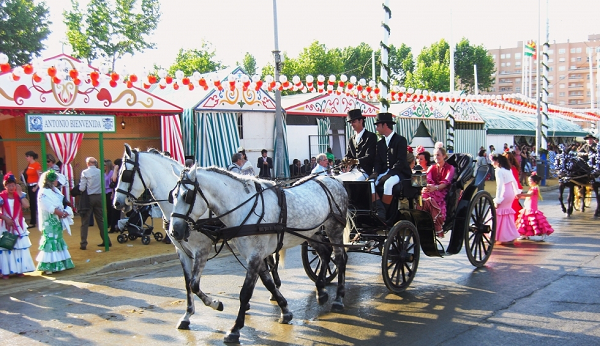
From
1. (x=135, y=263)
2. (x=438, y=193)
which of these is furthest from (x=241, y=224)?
(x=135, y=263)

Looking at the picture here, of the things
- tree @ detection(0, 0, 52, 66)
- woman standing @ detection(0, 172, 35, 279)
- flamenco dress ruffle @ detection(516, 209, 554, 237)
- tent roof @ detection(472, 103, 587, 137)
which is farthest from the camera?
tree @ detection(0, 0, 52, 66)

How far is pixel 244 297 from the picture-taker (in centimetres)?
561

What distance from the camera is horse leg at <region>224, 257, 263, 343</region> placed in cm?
552

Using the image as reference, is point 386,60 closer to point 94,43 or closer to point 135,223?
point 135,223

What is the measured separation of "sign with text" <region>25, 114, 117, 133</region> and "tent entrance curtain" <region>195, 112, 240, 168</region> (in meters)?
6.61

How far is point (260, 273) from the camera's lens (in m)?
6.23

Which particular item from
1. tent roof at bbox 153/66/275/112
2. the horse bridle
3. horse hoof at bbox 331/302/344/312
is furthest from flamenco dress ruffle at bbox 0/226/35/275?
tent roof at bbox 153/66/275/112

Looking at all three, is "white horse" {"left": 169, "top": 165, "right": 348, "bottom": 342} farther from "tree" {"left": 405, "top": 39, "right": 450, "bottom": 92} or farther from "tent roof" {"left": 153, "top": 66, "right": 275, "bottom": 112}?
"tree" {"left": 405, "top": 39, "right": 450, "bottom": 92}

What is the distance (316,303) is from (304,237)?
1189mm

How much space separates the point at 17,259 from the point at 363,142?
602 centimetres

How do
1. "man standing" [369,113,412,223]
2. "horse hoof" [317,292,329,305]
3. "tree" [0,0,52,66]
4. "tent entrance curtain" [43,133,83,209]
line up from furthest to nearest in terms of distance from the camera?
"tree" [0,0,52,66] → "tent entrance curtain" [43,133,83,209] → "man standing" [369,113,412,223] → "horse hoof" [317,292,329,305]

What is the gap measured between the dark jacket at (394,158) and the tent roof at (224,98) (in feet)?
32.6

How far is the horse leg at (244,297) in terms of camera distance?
552 centimetres

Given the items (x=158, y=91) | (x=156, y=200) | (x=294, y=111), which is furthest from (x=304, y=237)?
(x=158, y=91)
